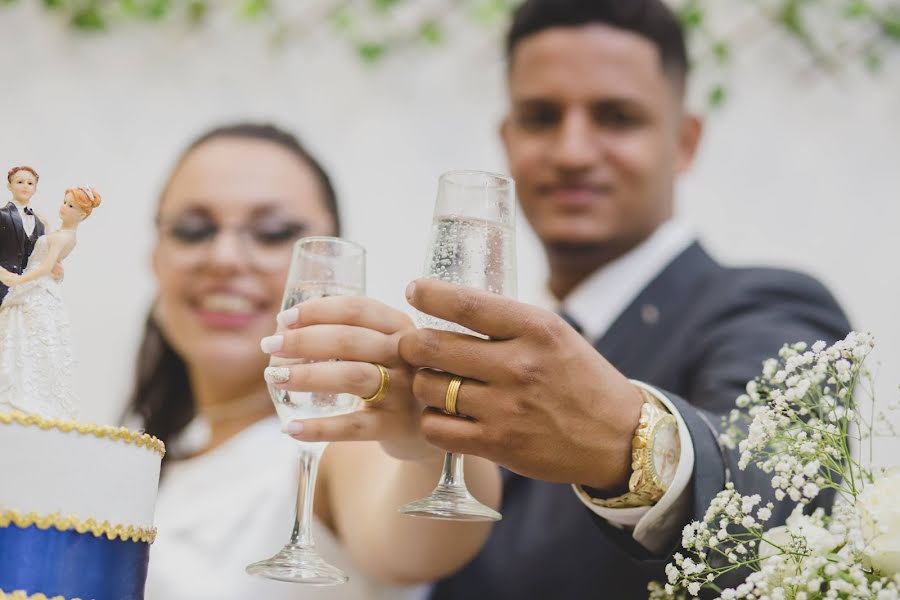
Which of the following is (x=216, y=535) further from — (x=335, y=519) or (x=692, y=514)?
(x=692, y=514)

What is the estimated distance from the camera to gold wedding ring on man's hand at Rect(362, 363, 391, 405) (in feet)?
3.92

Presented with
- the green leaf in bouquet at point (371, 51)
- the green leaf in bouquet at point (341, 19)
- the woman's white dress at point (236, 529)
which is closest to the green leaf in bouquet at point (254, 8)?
the green leaf in bouquet at point (341, 19)

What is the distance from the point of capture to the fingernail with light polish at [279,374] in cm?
115

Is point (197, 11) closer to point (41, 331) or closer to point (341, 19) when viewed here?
point (341, 19)

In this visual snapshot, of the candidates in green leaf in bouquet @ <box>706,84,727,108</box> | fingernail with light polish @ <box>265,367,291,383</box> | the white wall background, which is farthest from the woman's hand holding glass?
green leaf in bouquet @ <box>706,84,727,108</box>

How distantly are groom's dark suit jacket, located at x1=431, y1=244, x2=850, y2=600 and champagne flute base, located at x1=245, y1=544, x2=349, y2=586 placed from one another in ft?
1.93

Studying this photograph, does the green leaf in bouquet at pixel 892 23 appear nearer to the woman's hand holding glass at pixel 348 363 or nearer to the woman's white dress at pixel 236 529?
the woman's white dress at pixel 236 529

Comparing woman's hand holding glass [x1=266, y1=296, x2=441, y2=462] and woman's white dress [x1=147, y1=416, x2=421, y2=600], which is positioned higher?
woman's hand holding glass [x1=266, y1=296, x2=441, y2=462]

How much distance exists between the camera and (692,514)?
1210mm

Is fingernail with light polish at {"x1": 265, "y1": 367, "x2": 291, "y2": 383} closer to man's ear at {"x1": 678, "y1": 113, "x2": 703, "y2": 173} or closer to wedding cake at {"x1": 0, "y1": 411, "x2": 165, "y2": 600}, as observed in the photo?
wedding cake at {"x1": 0, "y1": 411, "x2": 165, "y2": 600}

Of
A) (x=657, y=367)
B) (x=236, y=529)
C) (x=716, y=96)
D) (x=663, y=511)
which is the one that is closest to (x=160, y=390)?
(x=236, y=529)

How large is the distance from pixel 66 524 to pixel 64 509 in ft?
0.05

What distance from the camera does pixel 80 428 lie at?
101 cm

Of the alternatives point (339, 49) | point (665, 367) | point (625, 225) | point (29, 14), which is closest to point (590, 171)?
point (625, 225)
